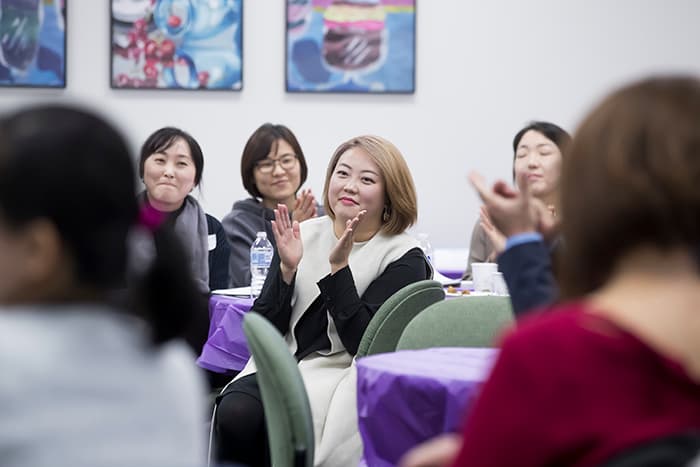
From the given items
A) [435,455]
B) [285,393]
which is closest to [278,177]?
Answer: [285,393]

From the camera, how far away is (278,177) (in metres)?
5.67

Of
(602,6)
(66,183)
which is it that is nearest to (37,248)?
(66,183)

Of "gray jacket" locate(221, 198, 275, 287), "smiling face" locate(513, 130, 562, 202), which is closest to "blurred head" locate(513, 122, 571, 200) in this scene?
"smiling face" locate(513, 130, 562, 202)

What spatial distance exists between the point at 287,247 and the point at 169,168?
63.8 inches

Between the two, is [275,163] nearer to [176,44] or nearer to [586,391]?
[176,44]

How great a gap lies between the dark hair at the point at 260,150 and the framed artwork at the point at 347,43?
39.1 inches

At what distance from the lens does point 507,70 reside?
6879 millimetres

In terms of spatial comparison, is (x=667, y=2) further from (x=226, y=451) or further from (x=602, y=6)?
(x=226, y=451)

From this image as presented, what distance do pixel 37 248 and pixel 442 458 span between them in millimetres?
599

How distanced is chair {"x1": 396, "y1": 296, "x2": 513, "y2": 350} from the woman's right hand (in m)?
0.92

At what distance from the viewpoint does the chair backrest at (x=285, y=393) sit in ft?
7.70

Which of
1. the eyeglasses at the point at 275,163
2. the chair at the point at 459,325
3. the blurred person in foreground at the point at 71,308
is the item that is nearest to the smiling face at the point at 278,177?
the eyeglasses at the point at 275,163

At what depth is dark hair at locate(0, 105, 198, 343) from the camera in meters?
1.12

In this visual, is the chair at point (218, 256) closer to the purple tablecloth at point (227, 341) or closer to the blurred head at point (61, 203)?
the purple tablecloth at point (227, 341)
